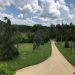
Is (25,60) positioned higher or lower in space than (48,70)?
lower

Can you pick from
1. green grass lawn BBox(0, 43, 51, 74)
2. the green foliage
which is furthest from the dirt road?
the green foliage

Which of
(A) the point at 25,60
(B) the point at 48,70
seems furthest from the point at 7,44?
(B) the point at 48,70

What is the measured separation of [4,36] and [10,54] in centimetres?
351

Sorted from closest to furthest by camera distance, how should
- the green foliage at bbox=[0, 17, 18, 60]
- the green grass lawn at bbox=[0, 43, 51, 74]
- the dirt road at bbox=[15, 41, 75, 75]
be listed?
the dirt road at bbox=[15, 41, 75, 75], the green grass lawn at bbox=[0, 43, 51, 74], the green foliage at bbox=[0, 17, 18, 60]

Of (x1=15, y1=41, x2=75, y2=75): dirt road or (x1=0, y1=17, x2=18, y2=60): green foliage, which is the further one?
(x1=0, y1=17, x2=18, y2=60): green foliage

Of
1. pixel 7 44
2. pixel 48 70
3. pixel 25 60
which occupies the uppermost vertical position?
pixel 7 44

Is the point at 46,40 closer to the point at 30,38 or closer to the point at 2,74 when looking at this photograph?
the point at 30,38

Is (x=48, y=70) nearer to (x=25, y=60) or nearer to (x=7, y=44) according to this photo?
(x=25, y=60)

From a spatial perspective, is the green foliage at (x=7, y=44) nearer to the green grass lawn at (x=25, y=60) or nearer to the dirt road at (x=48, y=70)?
the green grass lawn at (x=25, y=60)

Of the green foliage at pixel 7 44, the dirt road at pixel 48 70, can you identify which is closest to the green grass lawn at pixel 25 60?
the green foliage at pixel 7 44

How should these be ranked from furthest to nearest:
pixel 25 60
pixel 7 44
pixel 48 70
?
pixel 7 44 < pixel 25 60 < pixel 48 70

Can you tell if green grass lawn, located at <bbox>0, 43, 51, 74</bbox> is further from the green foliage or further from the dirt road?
the dirt road

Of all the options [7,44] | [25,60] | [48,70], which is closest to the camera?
[48,70]

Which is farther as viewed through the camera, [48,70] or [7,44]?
[7,44]
